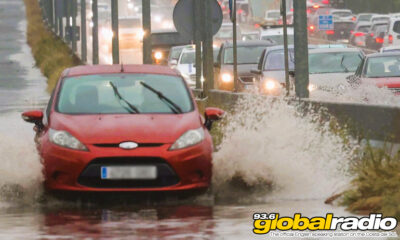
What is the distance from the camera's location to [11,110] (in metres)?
34.5

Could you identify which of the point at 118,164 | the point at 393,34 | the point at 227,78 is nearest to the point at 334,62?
the point at 227,78

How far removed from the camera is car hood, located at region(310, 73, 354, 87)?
2700 centimetres

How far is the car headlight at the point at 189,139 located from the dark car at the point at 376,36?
5269cm

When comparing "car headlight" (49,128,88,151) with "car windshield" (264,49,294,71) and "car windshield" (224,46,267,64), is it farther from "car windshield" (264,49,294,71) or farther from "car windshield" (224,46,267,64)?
"car windshield" (224,46,267,64)

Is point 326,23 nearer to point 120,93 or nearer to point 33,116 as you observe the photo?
point 120,93

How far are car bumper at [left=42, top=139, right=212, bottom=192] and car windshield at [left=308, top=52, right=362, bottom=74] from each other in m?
15.3

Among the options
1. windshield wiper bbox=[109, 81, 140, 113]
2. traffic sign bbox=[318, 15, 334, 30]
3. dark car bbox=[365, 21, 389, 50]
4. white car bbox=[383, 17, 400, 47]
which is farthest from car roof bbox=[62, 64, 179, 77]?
traffic sign bbox=[318, 15, 334, 30]

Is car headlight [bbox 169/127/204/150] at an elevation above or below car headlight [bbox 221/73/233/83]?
above

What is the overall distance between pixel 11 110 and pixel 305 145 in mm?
20198

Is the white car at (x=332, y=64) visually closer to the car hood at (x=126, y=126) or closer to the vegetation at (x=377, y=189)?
the car hood at (x=126, y=126)

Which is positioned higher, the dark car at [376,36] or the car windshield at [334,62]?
the car windshield at [334,62]

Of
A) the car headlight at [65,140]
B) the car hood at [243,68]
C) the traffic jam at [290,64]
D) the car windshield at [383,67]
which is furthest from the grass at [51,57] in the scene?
the car headlight at [65,140]

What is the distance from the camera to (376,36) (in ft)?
218

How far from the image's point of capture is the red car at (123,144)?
42.1ft
